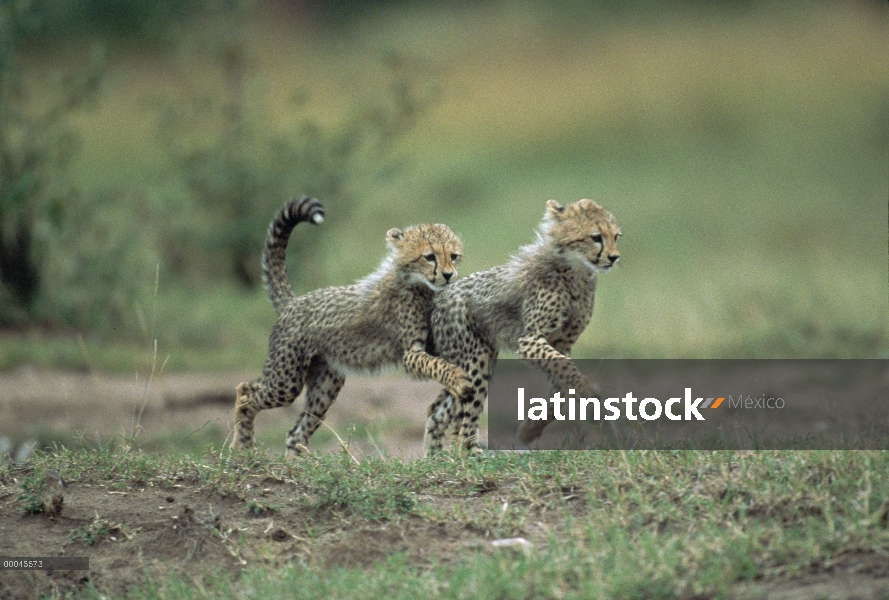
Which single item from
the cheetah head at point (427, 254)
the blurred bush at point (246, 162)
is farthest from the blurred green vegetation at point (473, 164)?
the cheetah head at point (427, 254)

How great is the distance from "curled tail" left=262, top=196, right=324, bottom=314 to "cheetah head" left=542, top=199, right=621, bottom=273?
114cm

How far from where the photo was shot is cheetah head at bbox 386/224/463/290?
5473 mm

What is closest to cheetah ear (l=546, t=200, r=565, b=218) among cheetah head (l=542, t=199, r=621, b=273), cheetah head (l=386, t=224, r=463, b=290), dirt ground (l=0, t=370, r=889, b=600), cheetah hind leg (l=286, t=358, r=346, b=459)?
cheetah head (l=542, t=199, r=621, b=273)

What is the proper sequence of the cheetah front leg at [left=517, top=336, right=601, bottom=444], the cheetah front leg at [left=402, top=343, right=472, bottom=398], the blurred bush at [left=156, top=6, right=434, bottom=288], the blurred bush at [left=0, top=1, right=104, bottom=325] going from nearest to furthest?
the cheetah front leg at [left=517, top=336, right=601, bottom=444] → the cheetah front leg at [left=402, top=343, right=472, bottom=398] → the blurred bush at [left=0, top=1, right=104, bottom=325] → the blurred bush at [left=156, top=6, right=434, bottom=288]

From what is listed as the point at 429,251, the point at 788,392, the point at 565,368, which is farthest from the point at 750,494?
the point at 788,392

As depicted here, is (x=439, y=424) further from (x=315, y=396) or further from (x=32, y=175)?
(x=32, y=175)

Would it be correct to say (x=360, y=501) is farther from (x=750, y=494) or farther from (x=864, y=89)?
(x=864, y=89)

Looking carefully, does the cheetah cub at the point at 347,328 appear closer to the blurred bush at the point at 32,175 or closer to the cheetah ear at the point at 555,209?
the cheetah ear at the point at 555,209

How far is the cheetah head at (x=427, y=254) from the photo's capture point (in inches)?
215

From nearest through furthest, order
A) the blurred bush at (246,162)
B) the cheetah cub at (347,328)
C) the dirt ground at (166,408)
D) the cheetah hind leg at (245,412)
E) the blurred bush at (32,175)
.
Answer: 1. the cheetah cub at (347,328)
2. the cheetah hind leg at (245,412)
3. the dirt ground at (166,408)
4. the blurred bush at (32,175)
5. the blurred bush at (246,162)

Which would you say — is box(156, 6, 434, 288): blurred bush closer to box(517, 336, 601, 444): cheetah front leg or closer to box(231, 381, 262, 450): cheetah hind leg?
box(231, 381, 262, 450): cheetah hind leg

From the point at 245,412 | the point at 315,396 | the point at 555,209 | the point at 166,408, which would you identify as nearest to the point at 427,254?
the point at 555,209

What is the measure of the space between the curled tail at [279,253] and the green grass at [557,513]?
122 cm

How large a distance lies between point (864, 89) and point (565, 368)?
45.9 ft
